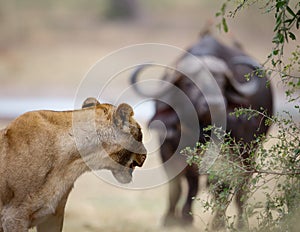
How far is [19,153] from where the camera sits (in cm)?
554

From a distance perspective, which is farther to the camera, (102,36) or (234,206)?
(102,36)

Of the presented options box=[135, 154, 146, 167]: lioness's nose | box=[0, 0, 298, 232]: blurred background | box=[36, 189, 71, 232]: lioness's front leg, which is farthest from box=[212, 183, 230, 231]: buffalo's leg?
box=[0, 0, 298, 232]: blurred background

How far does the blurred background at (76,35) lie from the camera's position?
23.6 meters

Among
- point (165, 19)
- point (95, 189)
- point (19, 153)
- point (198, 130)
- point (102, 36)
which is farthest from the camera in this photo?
point (165, 19)

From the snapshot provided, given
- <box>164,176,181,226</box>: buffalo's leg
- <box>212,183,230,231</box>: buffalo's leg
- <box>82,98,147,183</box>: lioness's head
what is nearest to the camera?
<box>212,183,230,231</box>: buffalo's leg

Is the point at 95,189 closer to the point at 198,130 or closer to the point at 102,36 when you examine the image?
the point at 198,130

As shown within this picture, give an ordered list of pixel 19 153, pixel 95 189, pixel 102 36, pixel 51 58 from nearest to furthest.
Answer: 1. pixel 19 153
2. pixel 95 189
3. pixel 51 58
4. pixel 102 36

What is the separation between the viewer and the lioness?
5480mm

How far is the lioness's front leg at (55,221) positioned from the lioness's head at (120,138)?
1.39 feet

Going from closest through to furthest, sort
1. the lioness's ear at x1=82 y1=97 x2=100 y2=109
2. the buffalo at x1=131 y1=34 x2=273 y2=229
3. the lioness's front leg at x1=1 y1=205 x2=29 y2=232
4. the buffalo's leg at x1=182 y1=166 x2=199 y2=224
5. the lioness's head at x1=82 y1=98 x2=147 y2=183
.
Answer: the lioness's front leg at x1=1 y1=205 x2=29 y2=232
the lioness's head at x1=82 y1=98 x2=147 y2=183
the lioness's ear at x1=82 y1=97 x2=100 y2=109
the buffalo at x1=131 y1=34 x2=273 y2=229
the buffalo's leg at x1=182 y1=166 x2=199 y2=224

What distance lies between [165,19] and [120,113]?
24.8m

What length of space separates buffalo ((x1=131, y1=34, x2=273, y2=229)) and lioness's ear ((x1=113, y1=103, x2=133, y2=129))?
8.33 feet

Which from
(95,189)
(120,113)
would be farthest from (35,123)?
(95,189)

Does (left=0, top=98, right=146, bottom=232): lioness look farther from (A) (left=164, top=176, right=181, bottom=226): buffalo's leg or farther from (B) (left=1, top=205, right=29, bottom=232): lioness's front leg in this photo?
(A) (left=164, top=176, right=181, bottom=226): buffalo's leg
